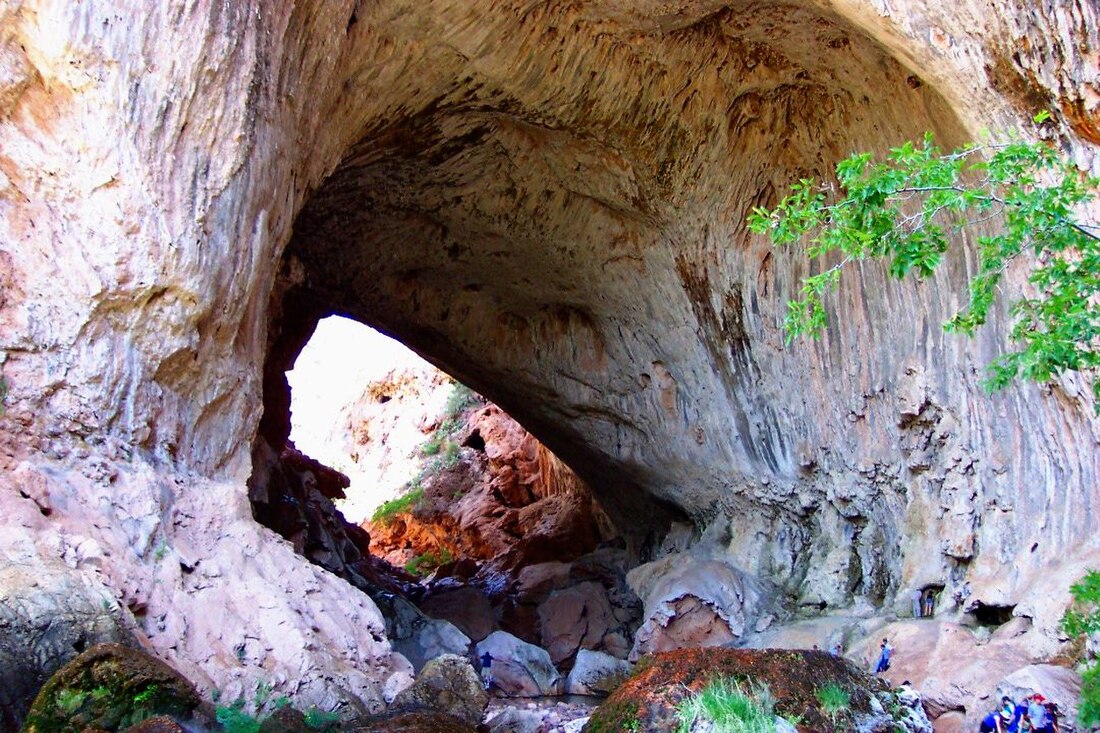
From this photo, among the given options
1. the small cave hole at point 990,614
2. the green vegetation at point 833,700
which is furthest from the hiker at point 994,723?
the small cave hole at point 990,614

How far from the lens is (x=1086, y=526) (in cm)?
922

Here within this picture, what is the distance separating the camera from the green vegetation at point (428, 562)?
91.2 feet

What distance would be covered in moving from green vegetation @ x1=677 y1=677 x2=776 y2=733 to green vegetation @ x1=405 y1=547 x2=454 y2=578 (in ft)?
70.3

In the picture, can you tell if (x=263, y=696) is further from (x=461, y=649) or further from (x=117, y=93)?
(x=461, y=649)

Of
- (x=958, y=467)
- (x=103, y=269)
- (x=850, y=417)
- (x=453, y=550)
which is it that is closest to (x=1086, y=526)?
(x=958, y=467)

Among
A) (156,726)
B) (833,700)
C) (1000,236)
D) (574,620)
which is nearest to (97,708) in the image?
(156,726)

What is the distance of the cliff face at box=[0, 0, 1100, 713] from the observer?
26.4ft

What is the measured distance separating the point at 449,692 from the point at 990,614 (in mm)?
5940

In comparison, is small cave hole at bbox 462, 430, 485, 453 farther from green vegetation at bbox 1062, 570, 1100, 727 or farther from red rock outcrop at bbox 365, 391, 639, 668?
green vegetation at bbox 1062, 570, 1100, 727

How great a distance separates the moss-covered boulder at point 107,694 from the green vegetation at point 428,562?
21225 millimetres

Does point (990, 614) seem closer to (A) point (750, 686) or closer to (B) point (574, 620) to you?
(A) point (750, 686)

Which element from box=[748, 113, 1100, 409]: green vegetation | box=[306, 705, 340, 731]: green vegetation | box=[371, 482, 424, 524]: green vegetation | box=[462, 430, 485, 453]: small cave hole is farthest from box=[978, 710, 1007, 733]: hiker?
box=[462, 430, 485, 453]: small cave hole

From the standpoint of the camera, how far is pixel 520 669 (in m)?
15.4

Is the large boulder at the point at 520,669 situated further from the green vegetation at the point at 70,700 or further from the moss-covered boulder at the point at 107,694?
the green vegetation at the point at 70,700
